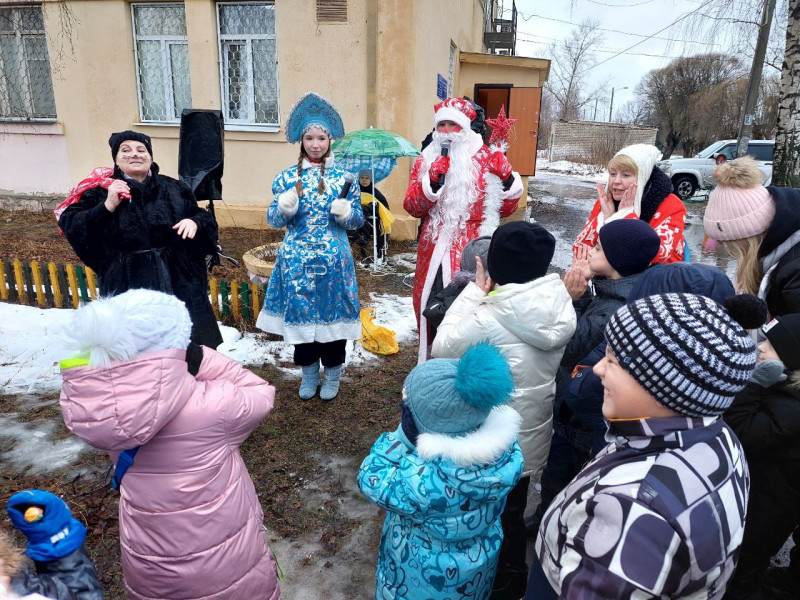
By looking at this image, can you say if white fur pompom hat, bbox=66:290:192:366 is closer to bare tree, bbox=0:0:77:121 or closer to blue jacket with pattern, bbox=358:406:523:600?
blue jacket with pattern, bbox=358:406:523:600

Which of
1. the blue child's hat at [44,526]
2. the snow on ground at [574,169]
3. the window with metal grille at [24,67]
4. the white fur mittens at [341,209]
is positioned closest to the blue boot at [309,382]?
the white fur mittens at [341,209]

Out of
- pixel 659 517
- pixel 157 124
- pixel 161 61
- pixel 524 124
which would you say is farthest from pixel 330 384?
pixel 524 124

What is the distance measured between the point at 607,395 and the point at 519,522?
3.98 feet

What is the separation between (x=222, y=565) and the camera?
5.53 feet

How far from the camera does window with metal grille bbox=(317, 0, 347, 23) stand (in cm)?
801

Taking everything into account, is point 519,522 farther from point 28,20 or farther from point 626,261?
point 28,20

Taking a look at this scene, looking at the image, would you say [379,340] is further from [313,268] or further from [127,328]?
[127,328]

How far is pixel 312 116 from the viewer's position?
3418 millimetres

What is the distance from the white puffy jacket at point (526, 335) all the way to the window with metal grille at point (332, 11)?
292 inches

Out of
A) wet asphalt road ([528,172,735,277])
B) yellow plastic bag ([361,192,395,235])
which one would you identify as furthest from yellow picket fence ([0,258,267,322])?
wet asphalt road ([528,172,735,277])

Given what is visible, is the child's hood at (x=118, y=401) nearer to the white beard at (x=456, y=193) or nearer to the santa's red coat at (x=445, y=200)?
the santa's red coat at (x=445, y=200)

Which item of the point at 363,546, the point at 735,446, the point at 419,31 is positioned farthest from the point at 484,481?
the point at 419,31

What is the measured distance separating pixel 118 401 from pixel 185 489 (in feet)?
1.29

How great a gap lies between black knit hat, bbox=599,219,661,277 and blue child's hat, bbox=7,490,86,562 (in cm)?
218
